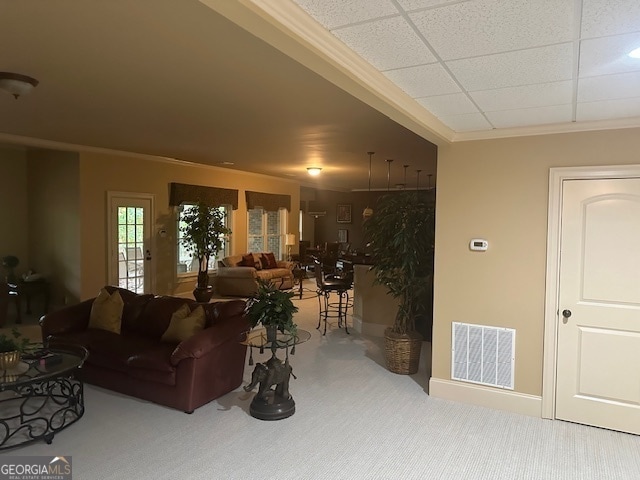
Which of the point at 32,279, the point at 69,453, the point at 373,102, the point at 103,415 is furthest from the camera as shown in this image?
the point at 32,279

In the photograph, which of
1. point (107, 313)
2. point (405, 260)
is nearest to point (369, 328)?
point (405, 260)

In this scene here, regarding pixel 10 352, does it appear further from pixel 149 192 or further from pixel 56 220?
pixel 149 192

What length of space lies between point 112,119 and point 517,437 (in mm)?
4818

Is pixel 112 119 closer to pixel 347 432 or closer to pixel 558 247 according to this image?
pixel 347 432

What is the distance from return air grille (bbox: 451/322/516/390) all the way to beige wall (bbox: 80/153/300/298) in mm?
5539

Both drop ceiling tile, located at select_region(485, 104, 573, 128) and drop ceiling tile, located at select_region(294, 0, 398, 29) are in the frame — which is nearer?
drop ceiling tile, located at select_region(294, 0, 398, 29)

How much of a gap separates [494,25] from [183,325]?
10.8ft

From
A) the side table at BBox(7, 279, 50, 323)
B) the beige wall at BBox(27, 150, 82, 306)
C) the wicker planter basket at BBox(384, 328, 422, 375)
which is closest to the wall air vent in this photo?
the beige wall at BBox(27, 150, 82, 306)

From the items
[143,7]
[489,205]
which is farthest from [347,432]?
[143,7]

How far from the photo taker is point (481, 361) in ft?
12.5

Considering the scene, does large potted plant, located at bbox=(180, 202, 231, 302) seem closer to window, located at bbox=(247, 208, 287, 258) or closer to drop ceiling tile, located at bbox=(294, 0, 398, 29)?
window, located at bbox=(247, 208, 287, 258)

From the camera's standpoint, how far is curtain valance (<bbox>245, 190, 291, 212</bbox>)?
32.6 ft

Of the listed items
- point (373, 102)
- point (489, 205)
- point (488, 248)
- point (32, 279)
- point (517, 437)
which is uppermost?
point (373, 102)

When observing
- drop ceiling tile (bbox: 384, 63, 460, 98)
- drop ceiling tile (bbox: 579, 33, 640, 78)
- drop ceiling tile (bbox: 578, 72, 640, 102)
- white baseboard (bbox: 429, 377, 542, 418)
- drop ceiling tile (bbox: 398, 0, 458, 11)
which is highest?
drop ceiling tile (bbox: 384, 63, 460, 98)
